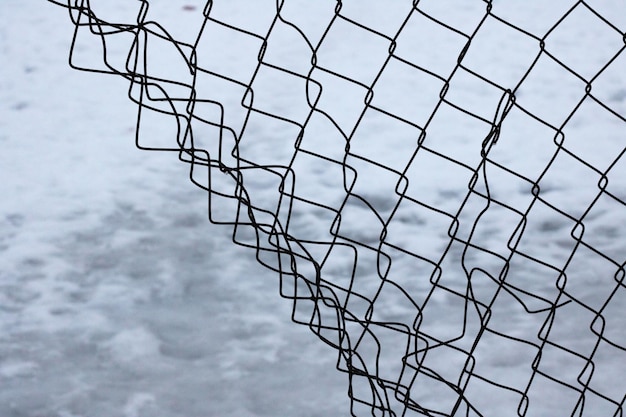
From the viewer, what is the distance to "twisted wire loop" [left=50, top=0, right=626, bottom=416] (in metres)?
2.09

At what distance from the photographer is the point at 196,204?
3.40 m

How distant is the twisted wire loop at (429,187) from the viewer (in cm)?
209

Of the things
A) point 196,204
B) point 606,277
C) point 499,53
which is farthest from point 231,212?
point 499,53

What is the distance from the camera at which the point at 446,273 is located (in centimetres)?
306

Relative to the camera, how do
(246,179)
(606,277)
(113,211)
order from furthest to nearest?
(246,179)
(113,211)
(606,277)

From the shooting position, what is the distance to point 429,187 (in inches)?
141

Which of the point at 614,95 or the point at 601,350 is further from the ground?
the point at 614,95

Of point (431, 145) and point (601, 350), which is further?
point (431, 145)

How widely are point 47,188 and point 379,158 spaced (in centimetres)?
144

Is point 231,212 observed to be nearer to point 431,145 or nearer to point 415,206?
point 415,206

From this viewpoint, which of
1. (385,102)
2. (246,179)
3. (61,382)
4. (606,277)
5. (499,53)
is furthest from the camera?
(499,53)

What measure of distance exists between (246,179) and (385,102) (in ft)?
3.39

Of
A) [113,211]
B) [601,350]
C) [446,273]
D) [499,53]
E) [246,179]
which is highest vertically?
[499,53]

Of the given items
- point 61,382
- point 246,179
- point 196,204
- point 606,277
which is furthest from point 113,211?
point 606,277
